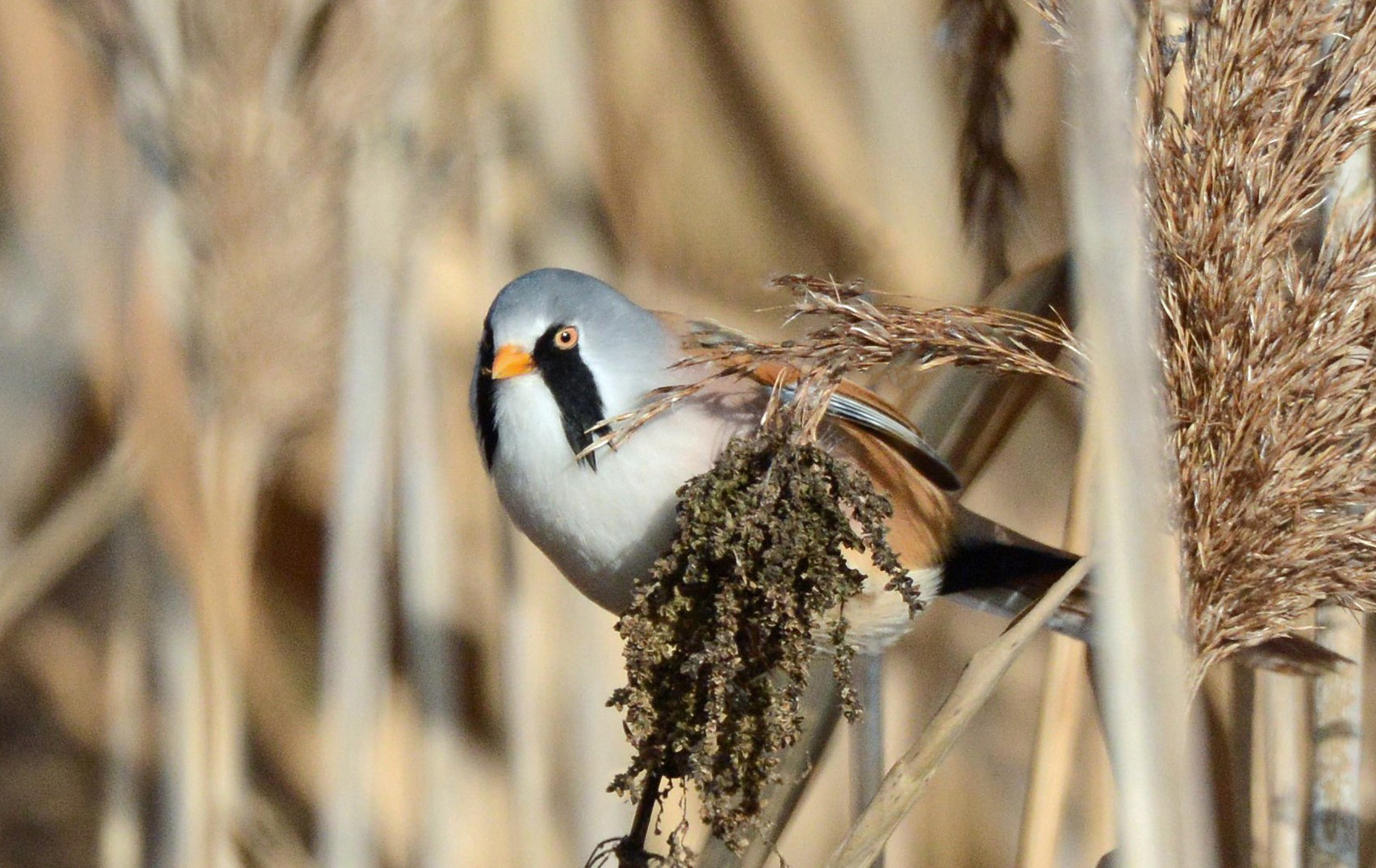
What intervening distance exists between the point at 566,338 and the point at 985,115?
23.2 inches

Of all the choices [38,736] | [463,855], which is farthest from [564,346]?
[38,736]

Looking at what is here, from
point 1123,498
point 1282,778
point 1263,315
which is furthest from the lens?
point 1282,778

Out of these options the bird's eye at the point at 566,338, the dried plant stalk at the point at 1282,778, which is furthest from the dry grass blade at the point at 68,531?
the dried plant stalk at the point at 1282,778

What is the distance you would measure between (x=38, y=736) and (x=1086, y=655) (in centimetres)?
212

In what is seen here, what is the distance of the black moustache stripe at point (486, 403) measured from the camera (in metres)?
1.11

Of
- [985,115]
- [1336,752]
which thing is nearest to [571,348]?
[985,115]

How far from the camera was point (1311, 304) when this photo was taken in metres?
0.83

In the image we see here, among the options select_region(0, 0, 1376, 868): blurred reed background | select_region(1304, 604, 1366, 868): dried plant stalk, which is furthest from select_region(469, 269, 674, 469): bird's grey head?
select_region(1304, 604, 1366, 868): dried plant stalk

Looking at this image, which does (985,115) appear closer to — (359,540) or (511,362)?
(511,362)

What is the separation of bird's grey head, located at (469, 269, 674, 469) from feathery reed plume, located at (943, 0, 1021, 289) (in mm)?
487

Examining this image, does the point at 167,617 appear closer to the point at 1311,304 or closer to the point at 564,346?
the point at 564,346

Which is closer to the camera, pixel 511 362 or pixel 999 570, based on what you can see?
pixel 511 362

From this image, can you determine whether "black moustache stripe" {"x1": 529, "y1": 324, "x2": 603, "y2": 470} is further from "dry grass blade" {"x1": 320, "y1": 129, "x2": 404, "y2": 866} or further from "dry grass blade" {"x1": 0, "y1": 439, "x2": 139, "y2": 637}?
"dry grass blade" {"x1": 0, "y1": 439, "x2": 139, "y2": 637}

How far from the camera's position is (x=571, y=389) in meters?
1.07
